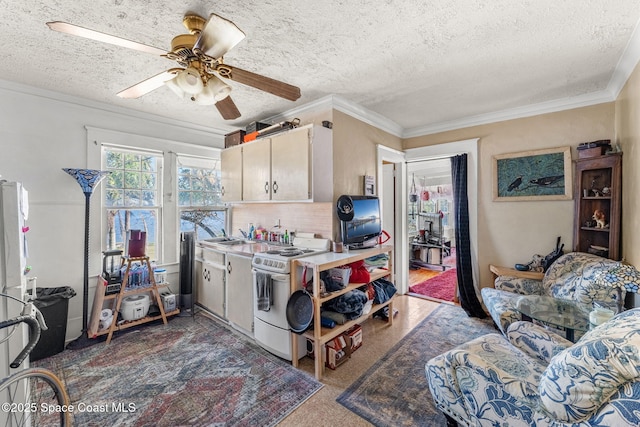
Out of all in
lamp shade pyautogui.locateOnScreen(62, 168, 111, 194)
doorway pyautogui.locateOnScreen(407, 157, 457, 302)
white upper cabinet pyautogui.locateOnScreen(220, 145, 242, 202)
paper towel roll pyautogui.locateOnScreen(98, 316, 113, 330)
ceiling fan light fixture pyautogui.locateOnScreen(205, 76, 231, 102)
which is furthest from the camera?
doorway pyautogui.locateOnScreen(407, 157, 457, 302)

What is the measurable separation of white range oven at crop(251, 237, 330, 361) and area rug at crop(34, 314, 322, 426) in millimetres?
141

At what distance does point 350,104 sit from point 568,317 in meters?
2.64

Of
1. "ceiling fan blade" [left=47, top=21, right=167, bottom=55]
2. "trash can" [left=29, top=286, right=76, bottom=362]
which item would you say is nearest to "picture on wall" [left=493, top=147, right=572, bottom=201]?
"ceiling fan blade" [left=47, top=21, right=167, bottom=55]

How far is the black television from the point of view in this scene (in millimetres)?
2875

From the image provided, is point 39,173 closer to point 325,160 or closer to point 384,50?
point 325,160

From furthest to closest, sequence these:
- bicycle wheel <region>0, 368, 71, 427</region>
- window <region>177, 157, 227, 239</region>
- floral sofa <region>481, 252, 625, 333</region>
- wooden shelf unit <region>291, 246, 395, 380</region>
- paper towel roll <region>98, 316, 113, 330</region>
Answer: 1. window <region>177, 157, 227, 239</region>
2. paper towel roll <region>98, 316, 113, 330</region>
3. wooden shelf unit <region>291, 246, 395, 380</region>
4. floral sofa <region>481, 252, 625, 333</region>
5. bicycle wheel <region>0, 368, 71, 427</region>

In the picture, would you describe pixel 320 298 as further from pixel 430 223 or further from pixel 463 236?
pixel 430 223

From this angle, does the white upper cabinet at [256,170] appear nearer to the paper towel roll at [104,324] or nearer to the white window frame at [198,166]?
the white window frame at [198,166]

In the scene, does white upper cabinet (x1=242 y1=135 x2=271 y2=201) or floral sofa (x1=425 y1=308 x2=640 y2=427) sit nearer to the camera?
floral sofa (x1=425 y1=308 x2=640 y2=427)

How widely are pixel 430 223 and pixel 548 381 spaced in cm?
580

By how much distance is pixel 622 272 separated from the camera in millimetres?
1929

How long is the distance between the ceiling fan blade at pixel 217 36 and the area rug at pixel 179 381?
7.50 feet

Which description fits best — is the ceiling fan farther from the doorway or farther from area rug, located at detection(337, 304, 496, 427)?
the doorway

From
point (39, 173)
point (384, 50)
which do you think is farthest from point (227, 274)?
point (384, 50)
